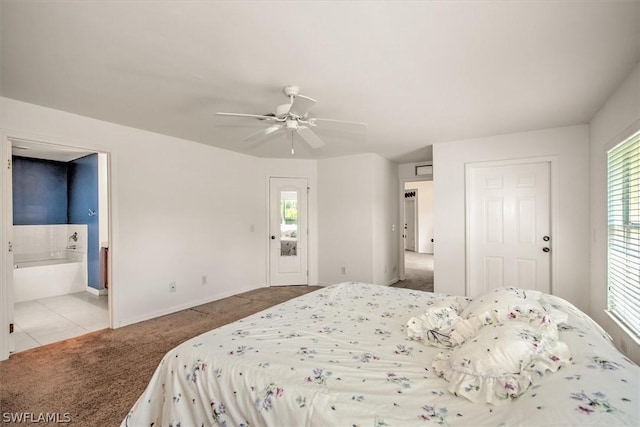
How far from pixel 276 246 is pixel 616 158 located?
15.2 feet

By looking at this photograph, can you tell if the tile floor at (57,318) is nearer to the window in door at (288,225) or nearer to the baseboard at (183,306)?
the baseboard at (183,306)

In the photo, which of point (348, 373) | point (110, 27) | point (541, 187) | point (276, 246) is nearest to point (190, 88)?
point (110, 27)

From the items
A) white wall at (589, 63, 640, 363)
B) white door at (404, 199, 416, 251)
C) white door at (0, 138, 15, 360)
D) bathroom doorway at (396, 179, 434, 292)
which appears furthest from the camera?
white door at (404, 199, 416, 251)

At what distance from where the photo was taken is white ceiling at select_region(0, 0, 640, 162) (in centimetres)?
157

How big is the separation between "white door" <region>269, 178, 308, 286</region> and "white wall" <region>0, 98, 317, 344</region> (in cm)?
18

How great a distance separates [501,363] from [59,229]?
23.3 feet

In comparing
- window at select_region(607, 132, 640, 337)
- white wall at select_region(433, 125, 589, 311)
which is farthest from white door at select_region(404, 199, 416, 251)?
window at select_region(607, 132, 640, 337)

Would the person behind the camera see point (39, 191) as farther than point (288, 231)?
No

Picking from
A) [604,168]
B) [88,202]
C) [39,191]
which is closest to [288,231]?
[88,202]

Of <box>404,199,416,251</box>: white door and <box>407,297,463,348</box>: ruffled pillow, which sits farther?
<box>404,199,416,251</box>: white door

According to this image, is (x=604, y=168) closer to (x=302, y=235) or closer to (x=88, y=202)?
(x=302, y=235)

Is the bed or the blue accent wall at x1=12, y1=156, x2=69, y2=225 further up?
the blue accent wall at x1=12, y1=156, x2=69, y2=225

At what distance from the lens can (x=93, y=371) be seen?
8.02ft

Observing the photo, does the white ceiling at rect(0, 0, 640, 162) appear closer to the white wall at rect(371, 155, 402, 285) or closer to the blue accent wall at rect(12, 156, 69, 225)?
the white wall at rect(371, 155, 402, 285)
